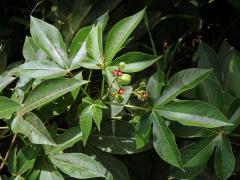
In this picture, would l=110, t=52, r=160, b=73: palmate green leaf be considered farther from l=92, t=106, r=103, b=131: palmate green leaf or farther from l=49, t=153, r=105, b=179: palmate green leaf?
l=49, t=153, r=105, b=179: palmate green leaf

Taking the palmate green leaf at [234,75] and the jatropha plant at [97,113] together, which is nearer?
the jatropha plant at [97,113]

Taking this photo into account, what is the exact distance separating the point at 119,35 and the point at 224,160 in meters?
0.38

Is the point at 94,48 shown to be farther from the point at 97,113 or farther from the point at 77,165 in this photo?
the point at 77,165

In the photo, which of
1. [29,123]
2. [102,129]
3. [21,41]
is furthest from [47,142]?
[21,41]

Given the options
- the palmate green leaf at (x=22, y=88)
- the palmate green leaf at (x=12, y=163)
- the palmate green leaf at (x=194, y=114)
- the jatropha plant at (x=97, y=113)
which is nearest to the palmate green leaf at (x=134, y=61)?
the jatropha plant at (x=97, y=113)

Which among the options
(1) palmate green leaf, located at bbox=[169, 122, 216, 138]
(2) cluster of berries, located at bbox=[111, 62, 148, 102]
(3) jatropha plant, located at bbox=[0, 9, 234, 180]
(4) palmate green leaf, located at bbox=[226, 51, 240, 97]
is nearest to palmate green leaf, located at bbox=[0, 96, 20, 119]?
(3) jatropha plant, located at bbox=[0, 9, 234, 180]

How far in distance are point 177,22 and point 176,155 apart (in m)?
0.71

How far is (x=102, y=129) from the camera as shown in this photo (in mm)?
1140

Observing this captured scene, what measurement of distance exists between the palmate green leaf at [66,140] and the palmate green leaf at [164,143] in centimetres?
18

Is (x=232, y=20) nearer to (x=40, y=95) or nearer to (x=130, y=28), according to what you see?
(x=130, y=28)

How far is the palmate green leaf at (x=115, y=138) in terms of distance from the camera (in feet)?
3.62

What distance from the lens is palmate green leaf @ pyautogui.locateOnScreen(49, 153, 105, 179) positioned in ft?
3.37

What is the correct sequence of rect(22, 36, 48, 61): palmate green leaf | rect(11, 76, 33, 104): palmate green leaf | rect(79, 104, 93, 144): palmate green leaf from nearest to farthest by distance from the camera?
rect(79, 104, 93, 144): palmate green leaf, rect(11, 76, 33, 104): palmate green leaf, rect(22, 36, 48, 61): palmate green leaf

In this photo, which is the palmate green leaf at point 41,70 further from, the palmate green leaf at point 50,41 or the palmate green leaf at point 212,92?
the palmate green leaf at point 212,92
